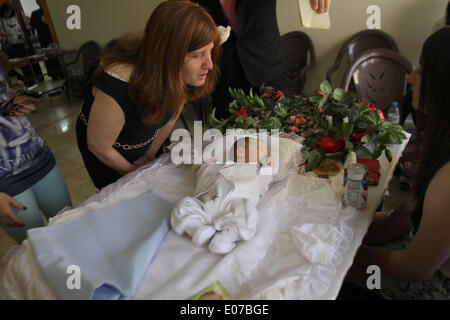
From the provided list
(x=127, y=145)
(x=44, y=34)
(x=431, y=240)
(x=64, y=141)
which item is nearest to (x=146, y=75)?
(x=127, y=145)

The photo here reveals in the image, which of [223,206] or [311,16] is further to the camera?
[311,16]

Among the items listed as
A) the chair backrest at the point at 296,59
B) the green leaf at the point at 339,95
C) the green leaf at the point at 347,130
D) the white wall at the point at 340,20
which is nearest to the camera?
the green leaf at the point at 347,130

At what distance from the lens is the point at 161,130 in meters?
1.57

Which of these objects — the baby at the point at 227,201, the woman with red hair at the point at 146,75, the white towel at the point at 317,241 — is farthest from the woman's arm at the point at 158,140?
the white towel at the point at 317,241

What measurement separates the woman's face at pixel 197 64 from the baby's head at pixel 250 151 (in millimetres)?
340

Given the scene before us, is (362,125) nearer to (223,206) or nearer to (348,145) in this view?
(348,145)

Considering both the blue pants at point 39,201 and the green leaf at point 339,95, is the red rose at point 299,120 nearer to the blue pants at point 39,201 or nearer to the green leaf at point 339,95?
the green leaf at point 339,95

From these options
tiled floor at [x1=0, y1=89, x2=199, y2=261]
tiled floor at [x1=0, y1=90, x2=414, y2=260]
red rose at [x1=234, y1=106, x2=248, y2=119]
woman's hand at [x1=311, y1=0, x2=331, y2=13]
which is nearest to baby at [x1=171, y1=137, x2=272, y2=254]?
red rose at [x1=234, y1=106, x2=248, y2=119]

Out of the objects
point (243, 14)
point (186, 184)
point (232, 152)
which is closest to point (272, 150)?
point (232, 152)

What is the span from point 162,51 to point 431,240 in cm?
109

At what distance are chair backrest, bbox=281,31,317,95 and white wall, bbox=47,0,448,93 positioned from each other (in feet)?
0.29

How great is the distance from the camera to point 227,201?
1038mm

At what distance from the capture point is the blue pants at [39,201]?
50.1 inches

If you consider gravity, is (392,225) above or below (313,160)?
below
